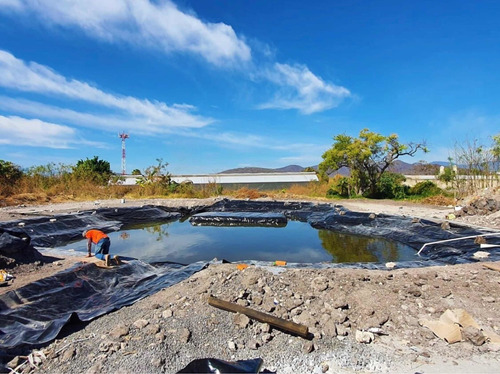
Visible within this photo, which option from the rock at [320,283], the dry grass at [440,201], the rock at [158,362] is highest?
the dry grass at [440,201]

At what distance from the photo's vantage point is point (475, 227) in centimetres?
631

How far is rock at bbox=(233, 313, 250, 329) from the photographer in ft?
7.63

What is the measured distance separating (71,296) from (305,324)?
2341mm

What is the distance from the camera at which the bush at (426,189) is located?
43.9ft

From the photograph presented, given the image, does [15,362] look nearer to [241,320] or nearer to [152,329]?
[152,329]

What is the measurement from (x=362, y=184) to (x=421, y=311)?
12.2 metres

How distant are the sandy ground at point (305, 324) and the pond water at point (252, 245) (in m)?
2.25

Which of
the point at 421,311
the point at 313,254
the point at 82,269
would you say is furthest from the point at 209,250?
the point at 421,311

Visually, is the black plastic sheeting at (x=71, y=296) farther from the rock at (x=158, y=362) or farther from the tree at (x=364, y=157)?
the tree at (x=364, y=157)

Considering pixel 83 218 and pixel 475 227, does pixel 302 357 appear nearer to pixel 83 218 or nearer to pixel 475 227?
pixel 475 227

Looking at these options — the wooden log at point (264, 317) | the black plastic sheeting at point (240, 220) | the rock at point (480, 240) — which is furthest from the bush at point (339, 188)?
the wooden log at point (264, 317)

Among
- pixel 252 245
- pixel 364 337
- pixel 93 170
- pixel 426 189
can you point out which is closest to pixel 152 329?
pixel 364 337

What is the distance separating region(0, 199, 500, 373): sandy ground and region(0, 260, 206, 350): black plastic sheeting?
188 millimetres

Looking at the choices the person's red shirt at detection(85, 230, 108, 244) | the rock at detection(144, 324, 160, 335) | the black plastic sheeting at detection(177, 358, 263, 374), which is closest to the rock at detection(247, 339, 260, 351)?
the black plastic sheeting at detection(177, 358, 263, 374)
